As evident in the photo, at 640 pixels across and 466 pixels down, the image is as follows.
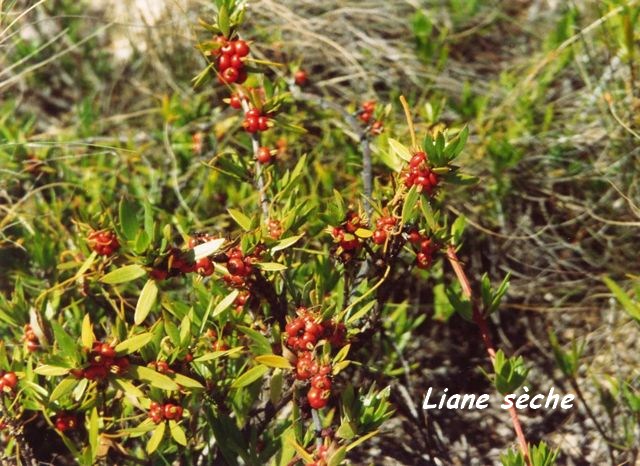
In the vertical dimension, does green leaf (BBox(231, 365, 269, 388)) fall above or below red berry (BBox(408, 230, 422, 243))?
below

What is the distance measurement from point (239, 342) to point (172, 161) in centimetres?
71

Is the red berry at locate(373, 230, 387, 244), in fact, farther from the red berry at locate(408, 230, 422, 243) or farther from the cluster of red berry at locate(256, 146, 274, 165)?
the cluster of red berry at locate(256, 146, 274, 165)

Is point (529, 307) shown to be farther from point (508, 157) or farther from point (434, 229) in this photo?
point (434, 229)

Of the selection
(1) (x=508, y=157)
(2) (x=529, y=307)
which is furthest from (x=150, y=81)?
(2) (x=529, y=307)

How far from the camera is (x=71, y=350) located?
1121mm

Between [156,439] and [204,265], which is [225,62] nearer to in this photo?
[204,265]

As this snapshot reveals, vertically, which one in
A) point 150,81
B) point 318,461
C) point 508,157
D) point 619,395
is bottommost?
point 619,395

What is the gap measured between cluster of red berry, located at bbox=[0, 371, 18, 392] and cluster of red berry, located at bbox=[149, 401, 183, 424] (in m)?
0.24

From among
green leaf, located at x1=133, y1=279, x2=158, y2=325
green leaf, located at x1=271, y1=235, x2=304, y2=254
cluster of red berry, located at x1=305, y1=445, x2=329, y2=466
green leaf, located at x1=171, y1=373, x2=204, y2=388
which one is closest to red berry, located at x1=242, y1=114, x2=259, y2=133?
green leaf, located at x1=271, y1=235, x2=304, y2=254

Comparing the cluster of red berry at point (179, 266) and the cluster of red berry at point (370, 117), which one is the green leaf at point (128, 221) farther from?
the cluster of red berry at point (370, 117)

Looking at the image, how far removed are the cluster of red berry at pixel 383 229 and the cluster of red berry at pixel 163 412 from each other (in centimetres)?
41

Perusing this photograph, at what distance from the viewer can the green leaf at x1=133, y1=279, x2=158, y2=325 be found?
1.17 metres

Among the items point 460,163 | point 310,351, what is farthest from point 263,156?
point 460,163

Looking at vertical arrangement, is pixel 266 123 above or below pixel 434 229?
above
